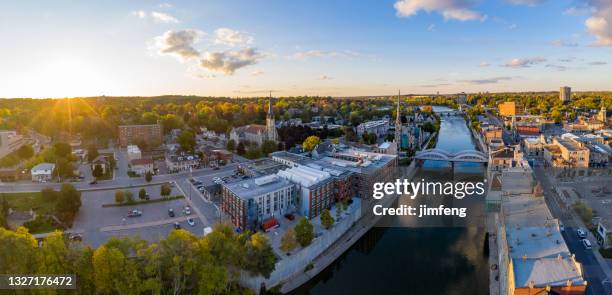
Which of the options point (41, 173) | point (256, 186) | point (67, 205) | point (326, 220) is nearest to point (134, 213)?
point (67, 205)

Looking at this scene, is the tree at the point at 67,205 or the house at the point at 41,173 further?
the house at the point at 41,173

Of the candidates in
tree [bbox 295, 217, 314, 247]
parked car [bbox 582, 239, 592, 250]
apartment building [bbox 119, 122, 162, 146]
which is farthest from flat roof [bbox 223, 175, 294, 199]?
apartment building [bbox 119, 122, 162, 146]

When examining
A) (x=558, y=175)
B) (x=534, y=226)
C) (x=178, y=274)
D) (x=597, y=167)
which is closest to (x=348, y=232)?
(x=534, y=226)

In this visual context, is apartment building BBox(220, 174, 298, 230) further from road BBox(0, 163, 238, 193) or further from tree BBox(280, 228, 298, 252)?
road BBox(0, 163, 238, 193)

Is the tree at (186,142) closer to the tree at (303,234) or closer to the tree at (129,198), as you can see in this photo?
the tree at (129,198)

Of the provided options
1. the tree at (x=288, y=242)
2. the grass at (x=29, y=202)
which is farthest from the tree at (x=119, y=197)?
the tree at (x=288, y=242)

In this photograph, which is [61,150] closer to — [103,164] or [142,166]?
[103,164]
